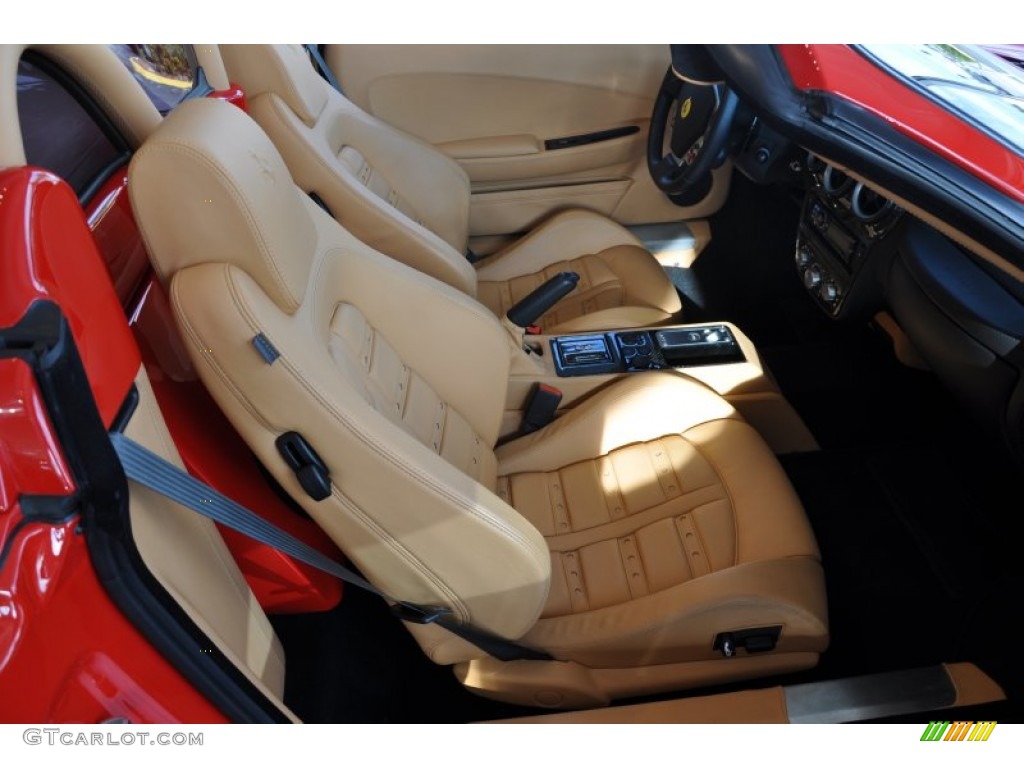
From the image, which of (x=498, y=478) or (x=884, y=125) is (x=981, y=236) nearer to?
(x=884, y=125)

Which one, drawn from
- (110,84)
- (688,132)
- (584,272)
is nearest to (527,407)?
(584,272)

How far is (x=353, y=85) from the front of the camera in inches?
76.3

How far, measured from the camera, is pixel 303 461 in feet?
2.58

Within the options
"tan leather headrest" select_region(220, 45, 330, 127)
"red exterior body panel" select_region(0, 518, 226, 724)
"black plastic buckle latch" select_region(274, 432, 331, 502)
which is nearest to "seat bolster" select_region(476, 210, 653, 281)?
"tan leather headrest" select_region(220, 45, 330, 127)

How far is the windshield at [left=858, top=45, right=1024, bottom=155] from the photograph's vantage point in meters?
0.94

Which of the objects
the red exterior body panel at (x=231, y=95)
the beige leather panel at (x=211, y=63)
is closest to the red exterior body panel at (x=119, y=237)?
the red exterior body panel at (x=231, y=95)

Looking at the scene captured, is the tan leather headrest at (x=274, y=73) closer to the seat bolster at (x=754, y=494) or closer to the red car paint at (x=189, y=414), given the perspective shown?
the red car paint at (x=189, y=414)

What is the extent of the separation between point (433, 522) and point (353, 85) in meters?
1.50

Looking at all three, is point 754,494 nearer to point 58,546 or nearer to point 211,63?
point 58,546

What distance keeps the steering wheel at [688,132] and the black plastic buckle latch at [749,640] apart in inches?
37.3

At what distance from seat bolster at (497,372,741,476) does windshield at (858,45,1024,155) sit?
58 centimetres

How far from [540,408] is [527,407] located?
1.2 inches

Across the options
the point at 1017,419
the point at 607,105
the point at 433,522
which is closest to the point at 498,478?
the point at 433,522

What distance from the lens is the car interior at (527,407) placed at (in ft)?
2.56
